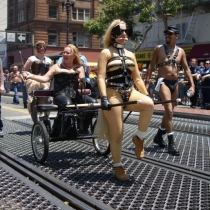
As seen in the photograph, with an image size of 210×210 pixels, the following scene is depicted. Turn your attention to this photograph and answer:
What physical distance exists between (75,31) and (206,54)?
2697cm

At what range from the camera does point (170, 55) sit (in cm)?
708

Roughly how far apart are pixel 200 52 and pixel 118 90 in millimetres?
27676

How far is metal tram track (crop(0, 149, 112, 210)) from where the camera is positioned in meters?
4.22

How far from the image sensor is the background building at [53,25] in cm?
5188

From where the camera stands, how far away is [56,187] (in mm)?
4852

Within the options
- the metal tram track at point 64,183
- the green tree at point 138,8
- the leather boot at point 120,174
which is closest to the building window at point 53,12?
the green tree at point 138,8

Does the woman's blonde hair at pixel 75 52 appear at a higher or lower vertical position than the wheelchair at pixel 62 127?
higher

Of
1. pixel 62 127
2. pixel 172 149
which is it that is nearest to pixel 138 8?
pixel 172 149

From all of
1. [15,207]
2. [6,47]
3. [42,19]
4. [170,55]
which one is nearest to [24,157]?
[15,207]

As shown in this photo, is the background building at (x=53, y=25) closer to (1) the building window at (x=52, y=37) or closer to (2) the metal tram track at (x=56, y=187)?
(1) the building window at (x=52, y=37)

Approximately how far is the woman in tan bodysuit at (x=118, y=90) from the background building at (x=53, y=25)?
151ft

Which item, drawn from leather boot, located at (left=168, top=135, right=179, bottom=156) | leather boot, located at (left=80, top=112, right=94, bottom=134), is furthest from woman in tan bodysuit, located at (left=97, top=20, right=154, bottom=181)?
leather boot, located at (left=168, top=135, right=179, bottom=156)

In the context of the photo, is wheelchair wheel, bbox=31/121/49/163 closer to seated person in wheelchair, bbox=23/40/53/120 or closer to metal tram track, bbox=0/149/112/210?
metal tram track, bbox=0/149/112/210

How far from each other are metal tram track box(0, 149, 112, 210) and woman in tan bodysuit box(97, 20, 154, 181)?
0.72m
